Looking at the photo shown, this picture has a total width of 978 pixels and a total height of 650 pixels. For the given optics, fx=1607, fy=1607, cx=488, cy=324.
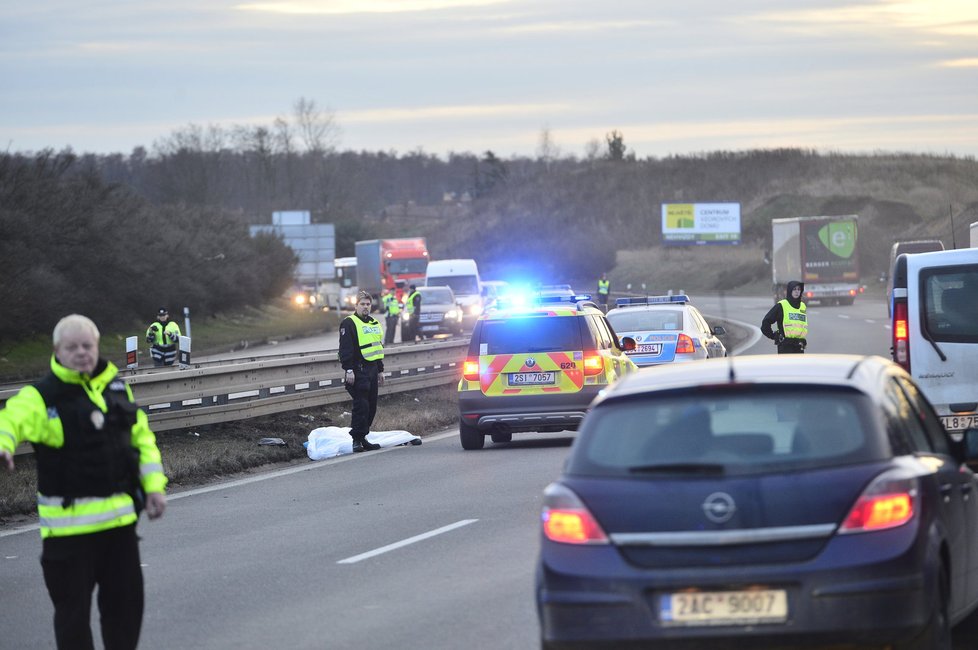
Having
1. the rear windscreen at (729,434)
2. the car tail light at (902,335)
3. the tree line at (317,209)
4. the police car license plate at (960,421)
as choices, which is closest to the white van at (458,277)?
the tree line at (317,209)

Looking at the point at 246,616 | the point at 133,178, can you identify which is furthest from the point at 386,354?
the point at 133,178

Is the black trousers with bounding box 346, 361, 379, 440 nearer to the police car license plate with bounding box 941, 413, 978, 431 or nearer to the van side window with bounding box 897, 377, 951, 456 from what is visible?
the police car license plate with bounding box 941, 413, 978, 431

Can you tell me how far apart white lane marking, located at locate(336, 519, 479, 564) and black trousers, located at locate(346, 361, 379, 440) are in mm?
6529

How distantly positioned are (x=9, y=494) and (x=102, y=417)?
821 centimetres

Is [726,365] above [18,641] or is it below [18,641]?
above

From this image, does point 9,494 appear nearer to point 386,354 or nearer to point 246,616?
point 246,616

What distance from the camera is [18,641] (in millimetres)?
8297

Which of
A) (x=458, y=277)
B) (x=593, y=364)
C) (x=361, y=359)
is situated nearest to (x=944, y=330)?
(x=593, y=364)

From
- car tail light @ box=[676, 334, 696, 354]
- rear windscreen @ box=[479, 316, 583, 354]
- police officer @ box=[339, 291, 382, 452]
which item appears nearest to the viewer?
rear windscreen @ box=[479, 316, 583, 354]

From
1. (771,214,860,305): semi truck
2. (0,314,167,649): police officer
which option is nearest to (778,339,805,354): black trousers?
(0,314,167,649): police officer

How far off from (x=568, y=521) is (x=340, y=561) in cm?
490

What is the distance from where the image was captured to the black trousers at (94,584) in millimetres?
6555

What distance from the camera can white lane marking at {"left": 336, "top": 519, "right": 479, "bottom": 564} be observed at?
10750mm

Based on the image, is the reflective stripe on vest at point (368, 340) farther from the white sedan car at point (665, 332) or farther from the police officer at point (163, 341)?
the police officer at point (163, 341)
